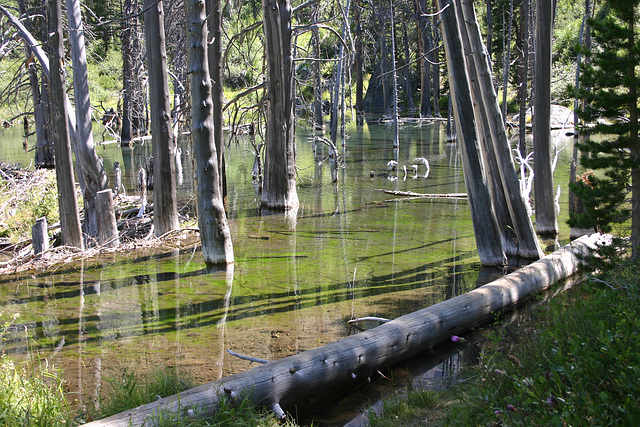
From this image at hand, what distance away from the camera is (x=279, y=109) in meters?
12.8

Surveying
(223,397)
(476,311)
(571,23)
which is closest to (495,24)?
(571,23)

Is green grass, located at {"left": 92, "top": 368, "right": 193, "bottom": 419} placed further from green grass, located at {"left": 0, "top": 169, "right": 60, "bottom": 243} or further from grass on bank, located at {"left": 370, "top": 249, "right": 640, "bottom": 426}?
green grass, located at {"left": 0, "top": 169, "right": 60, "bottom": 243}

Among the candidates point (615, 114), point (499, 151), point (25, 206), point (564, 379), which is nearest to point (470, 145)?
point (499, 151)

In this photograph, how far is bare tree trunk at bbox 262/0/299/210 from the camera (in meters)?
12.4

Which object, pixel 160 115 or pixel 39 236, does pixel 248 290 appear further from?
pixel 160 115

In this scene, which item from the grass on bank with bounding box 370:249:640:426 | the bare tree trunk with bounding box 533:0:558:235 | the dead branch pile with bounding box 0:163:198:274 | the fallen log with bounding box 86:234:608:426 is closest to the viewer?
the grass on bank with bounding box 370:249:640:426

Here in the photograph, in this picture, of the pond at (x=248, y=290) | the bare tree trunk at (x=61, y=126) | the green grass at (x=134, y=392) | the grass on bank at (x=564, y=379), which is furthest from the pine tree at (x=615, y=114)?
the bare tree trunk at (x=61, y=126)

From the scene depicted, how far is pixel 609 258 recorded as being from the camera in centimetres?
566

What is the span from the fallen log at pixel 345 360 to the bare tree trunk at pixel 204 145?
4.03 metres

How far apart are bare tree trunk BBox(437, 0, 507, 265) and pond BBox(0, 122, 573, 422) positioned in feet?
1.45

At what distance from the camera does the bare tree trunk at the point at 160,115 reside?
1001cm

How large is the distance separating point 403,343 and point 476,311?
125 cm

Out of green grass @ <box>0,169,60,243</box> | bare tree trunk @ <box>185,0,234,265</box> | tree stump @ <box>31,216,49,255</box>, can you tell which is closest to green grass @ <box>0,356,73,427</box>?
bare tree trunk @ <box>185,0,234,265</box>

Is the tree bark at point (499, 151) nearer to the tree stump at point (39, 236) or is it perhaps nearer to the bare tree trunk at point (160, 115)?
the bare tree trunk at point (160, 115)
